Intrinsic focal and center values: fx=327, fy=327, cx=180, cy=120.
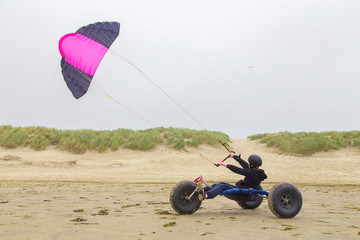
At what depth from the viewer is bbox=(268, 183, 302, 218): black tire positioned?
19.6ft

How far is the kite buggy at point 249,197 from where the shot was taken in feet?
19.8

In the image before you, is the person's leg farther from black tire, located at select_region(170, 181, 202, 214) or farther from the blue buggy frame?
black tire, located at select_region(170, 181, 202, 214)

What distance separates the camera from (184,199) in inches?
253

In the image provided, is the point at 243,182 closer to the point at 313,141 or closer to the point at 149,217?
the point at 149,217

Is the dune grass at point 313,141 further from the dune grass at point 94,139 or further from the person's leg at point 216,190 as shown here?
the person's leg at point 216,190

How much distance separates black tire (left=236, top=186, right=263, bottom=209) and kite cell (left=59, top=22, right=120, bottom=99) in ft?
20.0

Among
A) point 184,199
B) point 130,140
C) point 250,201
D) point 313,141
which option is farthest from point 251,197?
point 313,141

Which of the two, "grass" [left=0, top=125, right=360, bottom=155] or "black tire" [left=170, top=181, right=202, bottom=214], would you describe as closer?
"black tire" [left=170, top=181, right=202, bottom=214]

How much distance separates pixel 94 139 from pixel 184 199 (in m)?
16.2

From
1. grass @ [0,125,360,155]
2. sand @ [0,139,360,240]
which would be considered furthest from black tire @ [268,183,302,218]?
grass @ [0,125,360,155]

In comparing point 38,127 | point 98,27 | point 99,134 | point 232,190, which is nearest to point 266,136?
point 99,134

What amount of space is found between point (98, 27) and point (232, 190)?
6.85 m

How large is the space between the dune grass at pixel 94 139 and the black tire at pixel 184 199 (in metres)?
14.7

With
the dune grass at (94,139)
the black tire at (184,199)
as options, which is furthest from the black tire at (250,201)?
the dune grass at (94,139)
